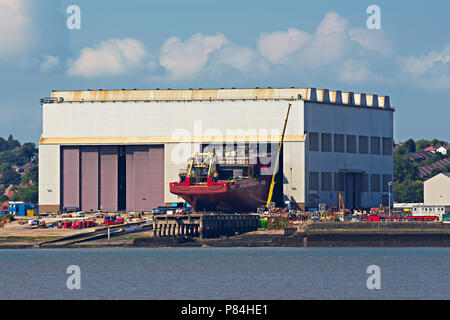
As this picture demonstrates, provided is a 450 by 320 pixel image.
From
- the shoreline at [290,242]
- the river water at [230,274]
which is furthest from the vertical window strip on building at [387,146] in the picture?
the river water at [230,274]

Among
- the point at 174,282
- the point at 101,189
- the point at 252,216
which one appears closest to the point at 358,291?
the point at 174,282

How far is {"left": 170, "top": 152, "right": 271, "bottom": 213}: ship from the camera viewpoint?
155375 millimetres

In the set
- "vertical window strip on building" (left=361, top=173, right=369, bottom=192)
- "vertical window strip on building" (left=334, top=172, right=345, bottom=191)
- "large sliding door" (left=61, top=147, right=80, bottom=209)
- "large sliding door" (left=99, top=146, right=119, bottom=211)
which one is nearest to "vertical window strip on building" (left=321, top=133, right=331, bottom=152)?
"vertical window strip on building" (left=334, top=172, right=345, bottom=191)

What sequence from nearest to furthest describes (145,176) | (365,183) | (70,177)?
(145,176)
(70,177)
(365,183)

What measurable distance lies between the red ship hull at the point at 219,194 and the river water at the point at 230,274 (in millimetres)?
16599

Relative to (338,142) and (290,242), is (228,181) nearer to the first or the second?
(290,242)

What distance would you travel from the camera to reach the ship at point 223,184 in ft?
510

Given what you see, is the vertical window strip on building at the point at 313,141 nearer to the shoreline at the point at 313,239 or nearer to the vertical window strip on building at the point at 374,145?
the vertical window strip on building at the point at 374,145

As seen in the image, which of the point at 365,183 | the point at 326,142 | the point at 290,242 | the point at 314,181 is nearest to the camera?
the point at 290,242

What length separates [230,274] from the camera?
99.2 metres

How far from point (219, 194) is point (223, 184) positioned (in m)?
1.66

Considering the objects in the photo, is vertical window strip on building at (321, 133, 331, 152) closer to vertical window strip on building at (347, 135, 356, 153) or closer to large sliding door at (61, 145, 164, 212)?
vertical window strip on building at (347, 135, 356, 153)

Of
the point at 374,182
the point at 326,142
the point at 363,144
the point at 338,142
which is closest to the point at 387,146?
the point at 374,182

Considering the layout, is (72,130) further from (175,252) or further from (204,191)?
(175,252)
